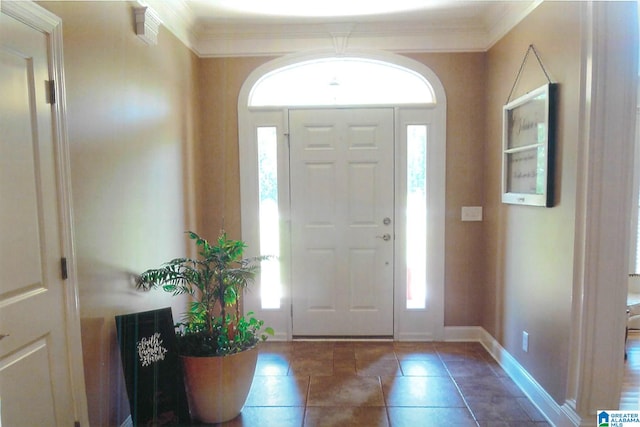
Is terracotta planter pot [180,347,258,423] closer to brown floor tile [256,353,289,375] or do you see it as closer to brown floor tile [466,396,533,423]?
brown floor tile [256,353,289,375]

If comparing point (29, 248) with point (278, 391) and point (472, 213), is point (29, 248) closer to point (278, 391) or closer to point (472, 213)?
point (278, 391)

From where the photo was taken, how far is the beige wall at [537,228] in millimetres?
1974

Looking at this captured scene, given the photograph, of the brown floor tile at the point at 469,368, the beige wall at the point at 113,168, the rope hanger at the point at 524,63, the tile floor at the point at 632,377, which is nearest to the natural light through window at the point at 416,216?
the brown floor tile at the point at 469,368

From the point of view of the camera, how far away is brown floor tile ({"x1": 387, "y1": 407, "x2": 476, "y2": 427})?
2.13 m

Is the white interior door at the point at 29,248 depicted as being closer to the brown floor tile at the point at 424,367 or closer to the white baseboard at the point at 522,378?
the brown floor tile at the point at 424,367

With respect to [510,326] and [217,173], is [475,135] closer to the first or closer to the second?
[510,326]

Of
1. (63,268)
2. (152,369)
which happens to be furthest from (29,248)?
(152,369)

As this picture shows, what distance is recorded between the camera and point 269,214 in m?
3.29

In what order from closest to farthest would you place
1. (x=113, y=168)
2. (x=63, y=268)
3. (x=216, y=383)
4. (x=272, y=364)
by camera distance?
(x=63, y=268), (x=113, y=168), (x=216, y=383), (x=272, y=364)

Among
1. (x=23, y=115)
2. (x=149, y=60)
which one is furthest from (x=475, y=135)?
(x=23, y=115)

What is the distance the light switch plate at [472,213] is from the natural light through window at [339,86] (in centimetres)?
99

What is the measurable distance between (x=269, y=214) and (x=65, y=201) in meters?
1.80

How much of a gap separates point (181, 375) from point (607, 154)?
2489 mm

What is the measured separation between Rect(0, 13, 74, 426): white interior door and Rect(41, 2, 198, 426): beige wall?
0.44 feet
